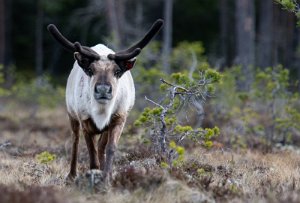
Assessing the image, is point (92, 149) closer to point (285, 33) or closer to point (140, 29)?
point (140, 29)

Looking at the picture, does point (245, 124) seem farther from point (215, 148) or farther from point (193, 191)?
point (193, 191)

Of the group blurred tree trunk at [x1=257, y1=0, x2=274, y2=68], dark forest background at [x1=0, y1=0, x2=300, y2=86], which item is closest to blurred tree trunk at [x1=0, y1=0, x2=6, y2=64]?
dark forest background at [x1=0, y1=0, x2=300, y2=86]

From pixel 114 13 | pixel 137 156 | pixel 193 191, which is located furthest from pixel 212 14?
pixel 193 191

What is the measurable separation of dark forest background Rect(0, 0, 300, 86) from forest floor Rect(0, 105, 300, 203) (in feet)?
62.7

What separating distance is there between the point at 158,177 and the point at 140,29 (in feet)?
79.2

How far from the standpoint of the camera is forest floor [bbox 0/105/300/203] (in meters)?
6.77

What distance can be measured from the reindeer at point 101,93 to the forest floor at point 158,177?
15.2 inches

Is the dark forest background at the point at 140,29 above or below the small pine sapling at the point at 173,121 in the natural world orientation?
above

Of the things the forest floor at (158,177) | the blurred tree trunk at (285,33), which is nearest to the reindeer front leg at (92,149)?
the forest floor at (158,177)

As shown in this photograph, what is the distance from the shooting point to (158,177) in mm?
7082

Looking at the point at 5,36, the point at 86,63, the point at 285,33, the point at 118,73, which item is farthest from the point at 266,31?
the point at 86,63

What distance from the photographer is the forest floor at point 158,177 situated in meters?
6.77

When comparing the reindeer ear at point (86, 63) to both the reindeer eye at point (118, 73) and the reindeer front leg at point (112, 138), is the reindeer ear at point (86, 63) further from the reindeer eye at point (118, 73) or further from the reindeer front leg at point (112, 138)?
the reindeer front leg at point (112, 138)

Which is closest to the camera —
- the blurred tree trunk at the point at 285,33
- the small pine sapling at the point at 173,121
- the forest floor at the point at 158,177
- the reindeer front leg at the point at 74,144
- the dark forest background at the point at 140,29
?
the forest floor at the point at 158,177
